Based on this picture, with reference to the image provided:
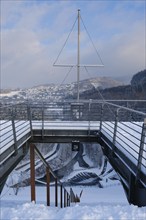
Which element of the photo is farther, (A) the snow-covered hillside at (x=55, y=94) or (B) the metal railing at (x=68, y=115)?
(A) the snow-covered hillside at (x=55, y=94)

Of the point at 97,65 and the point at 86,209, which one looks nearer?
the point at 86,209

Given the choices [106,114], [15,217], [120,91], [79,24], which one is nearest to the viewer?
[15,217]

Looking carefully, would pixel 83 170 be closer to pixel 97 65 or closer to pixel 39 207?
pixel 97 65

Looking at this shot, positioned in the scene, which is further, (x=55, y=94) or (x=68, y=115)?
(x=55, y=94)

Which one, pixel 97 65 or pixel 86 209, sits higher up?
pixel 97 65

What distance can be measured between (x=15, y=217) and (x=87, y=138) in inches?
208

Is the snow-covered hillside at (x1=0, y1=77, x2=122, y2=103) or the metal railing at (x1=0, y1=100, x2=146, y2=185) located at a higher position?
the snow-covered hillside at (x1=0, y1=77, x2=122, y2=103)

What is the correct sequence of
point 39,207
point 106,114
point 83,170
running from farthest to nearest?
point 83,170 < point 106,114 < point 39,207

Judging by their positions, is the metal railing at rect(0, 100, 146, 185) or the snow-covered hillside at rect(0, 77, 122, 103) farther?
the snow-covered hillside at rect(0, 77, 122, 103)

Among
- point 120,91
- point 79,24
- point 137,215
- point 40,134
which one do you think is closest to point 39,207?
point 137,215

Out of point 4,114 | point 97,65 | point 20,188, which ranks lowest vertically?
point 20,188

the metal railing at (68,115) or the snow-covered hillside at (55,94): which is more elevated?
the snow-covered hillside at (55,94)

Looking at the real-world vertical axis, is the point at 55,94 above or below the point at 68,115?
above

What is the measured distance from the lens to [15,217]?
276cm
